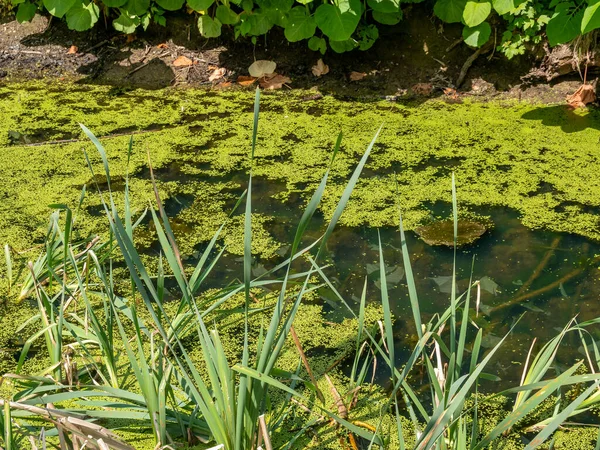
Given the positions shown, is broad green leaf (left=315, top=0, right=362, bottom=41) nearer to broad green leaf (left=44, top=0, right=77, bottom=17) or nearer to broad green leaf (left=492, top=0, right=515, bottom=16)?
broad green leaf (left=492, top=0, right=515, bottom=16)

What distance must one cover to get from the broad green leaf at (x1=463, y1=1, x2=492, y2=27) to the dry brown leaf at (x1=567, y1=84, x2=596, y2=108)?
57cm

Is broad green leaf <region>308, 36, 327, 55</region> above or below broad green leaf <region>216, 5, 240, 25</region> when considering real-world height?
below

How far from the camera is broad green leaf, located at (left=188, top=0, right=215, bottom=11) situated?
12.6 feet

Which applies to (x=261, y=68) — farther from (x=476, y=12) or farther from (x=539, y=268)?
(x=539, y=268)

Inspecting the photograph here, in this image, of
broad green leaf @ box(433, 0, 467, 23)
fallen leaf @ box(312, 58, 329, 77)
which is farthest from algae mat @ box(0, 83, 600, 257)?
broad green leaf @ box(433, 0, 467, 23)

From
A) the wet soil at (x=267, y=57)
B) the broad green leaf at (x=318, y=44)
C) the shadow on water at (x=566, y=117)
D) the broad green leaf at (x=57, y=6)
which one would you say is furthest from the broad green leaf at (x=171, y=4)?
the shadow on water at (x=566, y=117)

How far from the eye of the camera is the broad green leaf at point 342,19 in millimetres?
3576

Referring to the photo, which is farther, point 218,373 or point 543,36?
point 543,36

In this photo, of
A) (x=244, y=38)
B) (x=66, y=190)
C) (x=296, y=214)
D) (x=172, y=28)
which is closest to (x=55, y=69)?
(x=172, y=28)

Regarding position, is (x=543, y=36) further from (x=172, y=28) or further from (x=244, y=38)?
(x=172, y=28)

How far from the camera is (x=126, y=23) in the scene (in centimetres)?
417

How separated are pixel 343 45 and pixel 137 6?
3.85 ft

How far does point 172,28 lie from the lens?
4336mm

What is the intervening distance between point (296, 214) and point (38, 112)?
1672mm
